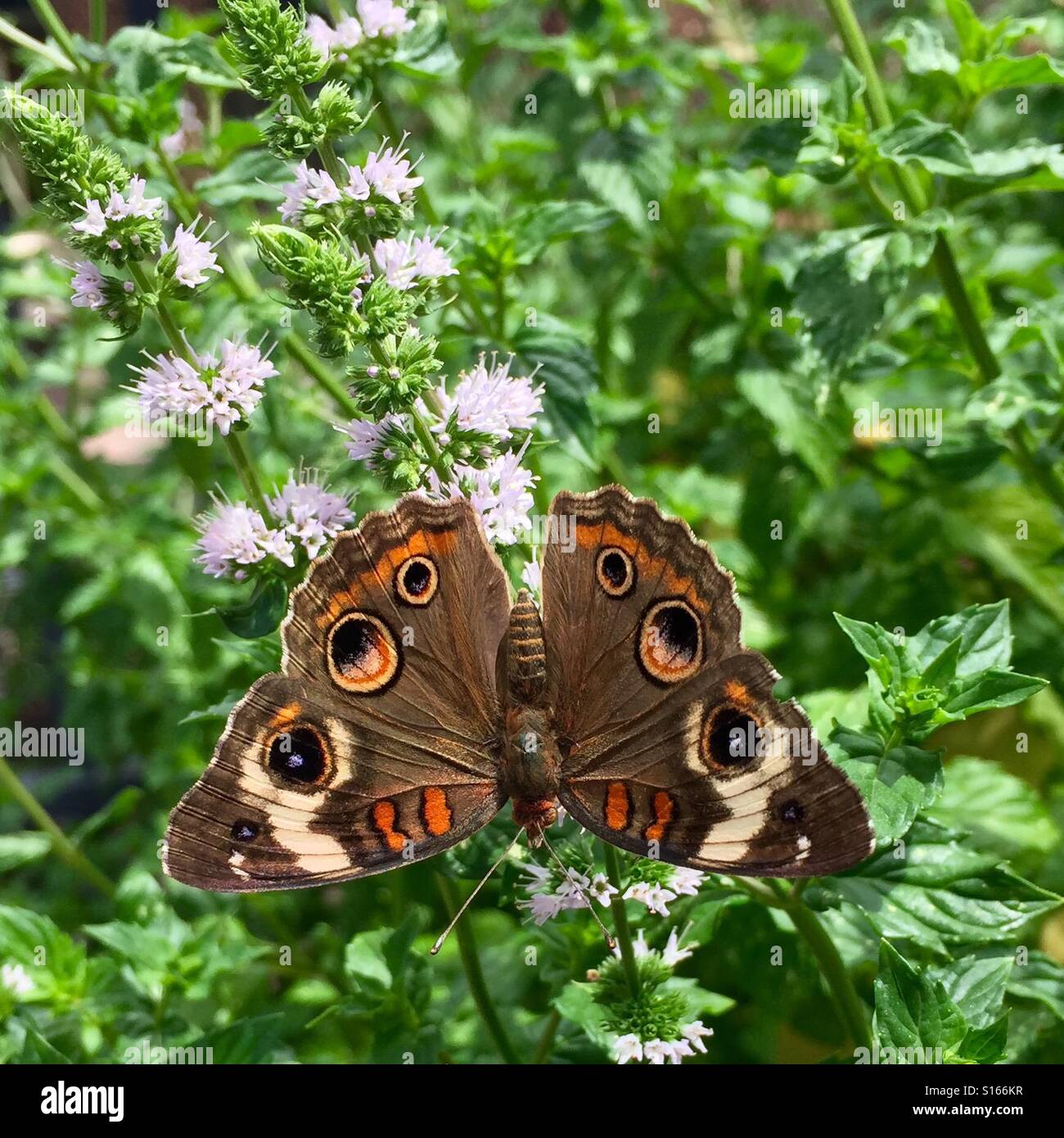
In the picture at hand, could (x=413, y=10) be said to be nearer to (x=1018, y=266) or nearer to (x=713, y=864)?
(x=1018, y=266)

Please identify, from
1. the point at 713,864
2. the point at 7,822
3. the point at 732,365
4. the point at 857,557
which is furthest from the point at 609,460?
A: the point at 7,822

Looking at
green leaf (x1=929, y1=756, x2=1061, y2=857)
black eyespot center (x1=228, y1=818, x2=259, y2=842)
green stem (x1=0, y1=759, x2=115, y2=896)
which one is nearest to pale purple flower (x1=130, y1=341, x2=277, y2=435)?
black eyespot center (x1=228, y1=818, x2=259, y2=842)

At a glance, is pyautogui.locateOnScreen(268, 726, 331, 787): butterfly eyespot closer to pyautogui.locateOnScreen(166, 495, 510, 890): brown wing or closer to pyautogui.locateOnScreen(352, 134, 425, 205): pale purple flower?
pyautogui.locateOnScreen(166, 495, 510, 890): brown wing

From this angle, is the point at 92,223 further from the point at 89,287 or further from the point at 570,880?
the point at 570,880

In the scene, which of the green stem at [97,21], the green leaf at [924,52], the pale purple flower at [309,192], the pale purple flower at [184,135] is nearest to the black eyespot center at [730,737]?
the pale purple flower at [309,192]

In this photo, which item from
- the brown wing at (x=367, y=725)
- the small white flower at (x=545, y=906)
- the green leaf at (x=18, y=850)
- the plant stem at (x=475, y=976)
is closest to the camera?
the brown wing at (x=367, y=725)

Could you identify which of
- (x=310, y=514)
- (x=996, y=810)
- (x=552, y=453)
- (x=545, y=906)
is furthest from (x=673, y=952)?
(x=552, y=453)

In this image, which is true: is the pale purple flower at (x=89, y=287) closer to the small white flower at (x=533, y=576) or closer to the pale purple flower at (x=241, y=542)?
the pale purple flower at (x=241, y=542)
